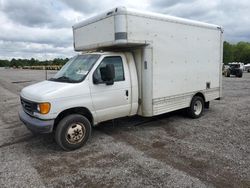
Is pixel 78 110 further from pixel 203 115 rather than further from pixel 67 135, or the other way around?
pixel 203 115

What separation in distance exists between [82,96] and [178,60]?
3.10 m

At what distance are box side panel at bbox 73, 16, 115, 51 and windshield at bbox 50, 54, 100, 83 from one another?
1.67 ft

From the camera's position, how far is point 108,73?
496cm

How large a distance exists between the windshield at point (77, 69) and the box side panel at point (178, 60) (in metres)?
1.07

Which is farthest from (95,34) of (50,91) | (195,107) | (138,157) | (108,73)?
(195,107)

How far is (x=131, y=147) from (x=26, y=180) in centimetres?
222

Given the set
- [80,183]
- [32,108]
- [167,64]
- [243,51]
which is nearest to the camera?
[80,183]

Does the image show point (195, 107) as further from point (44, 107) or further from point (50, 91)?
point (44, 107)

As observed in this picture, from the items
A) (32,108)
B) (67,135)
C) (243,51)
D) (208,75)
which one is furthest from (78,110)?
(243,51)

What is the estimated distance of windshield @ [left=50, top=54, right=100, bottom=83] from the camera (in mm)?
5098

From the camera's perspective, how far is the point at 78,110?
16.7 feet

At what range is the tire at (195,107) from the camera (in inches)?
282

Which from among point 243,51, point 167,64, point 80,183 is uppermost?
point 243,51

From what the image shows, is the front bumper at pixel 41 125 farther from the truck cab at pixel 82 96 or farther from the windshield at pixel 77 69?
the windshield at pixel 77 69
